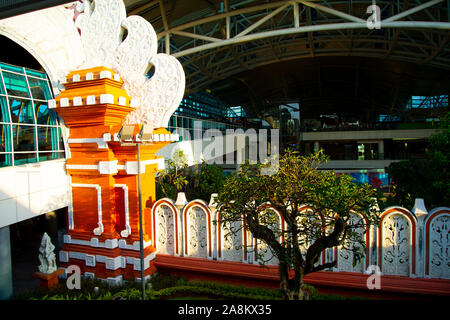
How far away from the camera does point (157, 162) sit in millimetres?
7352

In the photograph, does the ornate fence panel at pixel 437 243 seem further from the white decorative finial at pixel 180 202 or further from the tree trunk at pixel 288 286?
the white decorative finial at pixel 180 202

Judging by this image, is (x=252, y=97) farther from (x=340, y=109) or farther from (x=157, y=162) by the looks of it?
(x=157, y=162)

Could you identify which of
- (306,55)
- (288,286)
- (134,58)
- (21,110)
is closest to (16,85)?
(21,110)

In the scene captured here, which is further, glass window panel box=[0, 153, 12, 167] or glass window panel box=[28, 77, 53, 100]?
glass window panel box=[28, 77, 53, 100]

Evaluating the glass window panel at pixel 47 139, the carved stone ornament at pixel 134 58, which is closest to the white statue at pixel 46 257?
the glass window panel at pixel 47 139

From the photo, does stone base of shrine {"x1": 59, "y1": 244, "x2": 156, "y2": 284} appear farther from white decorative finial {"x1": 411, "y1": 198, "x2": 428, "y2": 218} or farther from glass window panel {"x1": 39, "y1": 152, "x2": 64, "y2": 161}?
white decorative finial {"x1": 411, "y1": 198, "x2": 428, "y2": 218}

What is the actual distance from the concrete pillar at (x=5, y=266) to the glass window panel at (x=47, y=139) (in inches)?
71.5

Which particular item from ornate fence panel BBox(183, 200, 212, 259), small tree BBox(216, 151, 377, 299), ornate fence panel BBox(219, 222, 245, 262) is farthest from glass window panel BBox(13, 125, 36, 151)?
small tree BBox(216, 151, 377, 299)

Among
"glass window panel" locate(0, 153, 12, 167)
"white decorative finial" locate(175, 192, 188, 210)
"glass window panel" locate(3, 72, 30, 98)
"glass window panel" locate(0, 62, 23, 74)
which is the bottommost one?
"white decorative finial" locate(175, 192, 188, 210)

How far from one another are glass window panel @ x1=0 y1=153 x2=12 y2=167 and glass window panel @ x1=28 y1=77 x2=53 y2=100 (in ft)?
4.88

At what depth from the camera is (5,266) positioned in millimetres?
6266

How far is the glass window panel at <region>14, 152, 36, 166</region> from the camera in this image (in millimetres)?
6012
